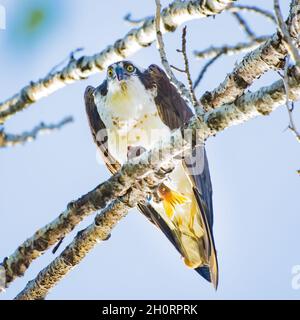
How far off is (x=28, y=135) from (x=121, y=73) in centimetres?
151

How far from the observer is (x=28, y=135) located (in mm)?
4039

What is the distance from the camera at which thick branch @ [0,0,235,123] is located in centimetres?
422

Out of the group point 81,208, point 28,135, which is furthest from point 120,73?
point 81,208

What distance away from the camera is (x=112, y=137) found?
5.23 meters

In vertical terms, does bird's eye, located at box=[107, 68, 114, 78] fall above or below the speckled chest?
above

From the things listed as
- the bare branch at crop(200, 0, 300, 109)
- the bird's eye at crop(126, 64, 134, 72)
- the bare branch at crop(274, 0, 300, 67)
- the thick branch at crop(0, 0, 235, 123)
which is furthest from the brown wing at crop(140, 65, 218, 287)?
the bare branch at crop(274, 0, 300, 67)

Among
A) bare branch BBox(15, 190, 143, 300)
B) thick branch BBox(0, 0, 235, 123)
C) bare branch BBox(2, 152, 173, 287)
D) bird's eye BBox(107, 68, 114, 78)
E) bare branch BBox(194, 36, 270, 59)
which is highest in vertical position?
bird's eye BBox(107, 68, 114, 78)

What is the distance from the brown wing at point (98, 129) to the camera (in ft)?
17.4

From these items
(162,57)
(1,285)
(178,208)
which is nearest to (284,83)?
Answer: (162,57)

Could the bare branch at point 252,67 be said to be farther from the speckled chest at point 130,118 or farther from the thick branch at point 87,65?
the speckled chest at point 130,118

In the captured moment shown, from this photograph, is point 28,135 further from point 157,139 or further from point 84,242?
point 157,139

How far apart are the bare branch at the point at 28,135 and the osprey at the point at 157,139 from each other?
3.13ft

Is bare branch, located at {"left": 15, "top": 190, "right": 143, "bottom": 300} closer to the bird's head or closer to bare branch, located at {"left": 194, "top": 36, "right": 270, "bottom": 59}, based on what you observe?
bare branch, located at {"left": 194, "top": 36, "right": 270, "bottom": 59}
